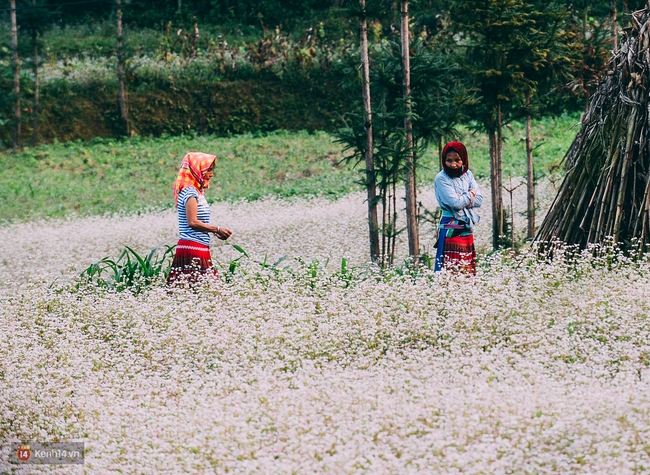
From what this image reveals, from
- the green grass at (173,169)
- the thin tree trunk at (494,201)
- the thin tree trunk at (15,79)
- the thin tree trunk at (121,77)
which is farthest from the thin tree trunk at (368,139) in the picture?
the thin tree trunk at (15,79)

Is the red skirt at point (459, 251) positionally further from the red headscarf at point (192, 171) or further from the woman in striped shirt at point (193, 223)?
the red headscarf at point (192, 171)

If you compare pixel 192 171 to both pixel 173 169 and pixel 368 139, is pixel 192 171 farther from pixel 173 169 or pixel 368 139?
pixel 173 169

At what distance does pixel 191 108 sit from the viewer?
91.5ft

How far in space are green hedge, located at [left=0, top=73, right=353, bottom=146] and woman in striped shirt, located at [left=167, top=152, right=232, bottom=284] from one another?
722 inches

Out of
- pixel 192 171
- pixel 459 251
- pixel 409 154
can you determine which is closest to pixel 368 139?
pixel 409 154

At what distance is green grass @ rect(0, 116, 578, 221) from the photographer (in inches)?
776

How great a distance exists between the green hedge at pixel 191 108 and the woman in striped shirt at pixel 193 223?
18.3 metres

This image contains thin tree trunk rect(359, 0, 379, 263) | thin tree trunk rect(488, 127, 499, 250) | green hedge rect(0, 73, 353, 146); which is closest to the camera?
thin tree trunk rect(359, 0, 379, 263)

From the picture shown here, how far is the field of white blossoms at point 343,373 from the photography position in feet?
17.3

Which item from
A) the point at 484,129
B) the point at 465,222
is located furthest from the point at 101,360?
the point at 484,129

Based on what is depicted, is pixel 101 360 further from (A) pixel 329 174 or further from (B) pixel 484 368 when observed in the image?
(A) pixel 329 174

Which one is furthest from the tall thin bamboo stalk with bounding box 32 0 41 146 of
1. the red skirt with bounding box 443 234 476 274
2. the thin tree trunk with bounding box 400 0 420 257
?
the red skirt with bounding box 443 234 476 274

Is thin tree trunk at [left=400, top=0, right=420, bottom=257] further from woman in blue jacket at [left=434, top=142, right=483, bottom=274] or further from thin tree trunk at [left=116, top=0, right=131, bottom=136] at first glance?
thin tree trunk at [left=116, top=0, right=131, bottom=136]

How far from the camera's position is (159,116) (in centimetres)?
2764
